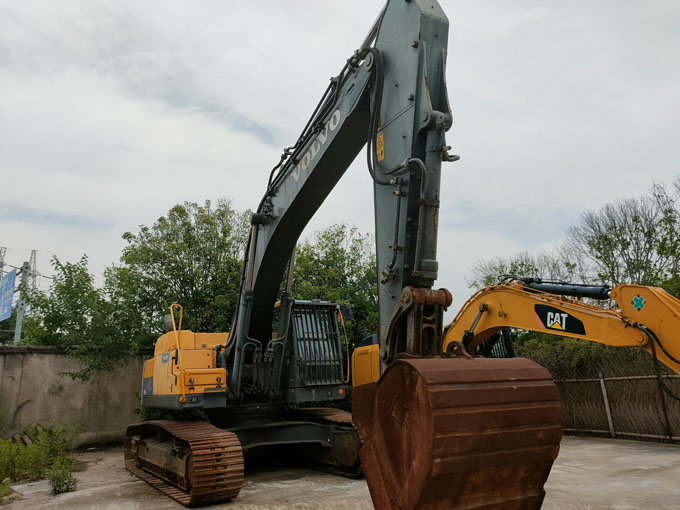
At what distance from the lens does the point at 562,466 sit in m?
7.91

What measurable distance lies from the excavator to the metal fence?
13.2 feet

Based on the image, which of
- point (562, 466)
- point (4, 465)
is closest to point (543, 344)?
point (562, 466)

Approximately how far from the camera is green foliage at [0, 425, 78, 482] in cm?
750

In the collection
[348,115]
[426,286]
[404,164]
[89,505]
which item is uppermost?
[348,115]

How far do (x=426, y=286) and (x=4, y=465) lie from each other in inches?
263

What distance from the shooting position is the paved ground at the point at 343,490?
18.7 ft

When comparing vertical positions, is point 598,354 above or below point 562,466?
above

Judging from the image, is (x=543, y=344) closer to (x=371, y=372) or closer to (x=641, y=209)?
(x=371, y=372)

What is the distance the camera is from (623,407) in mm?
11156

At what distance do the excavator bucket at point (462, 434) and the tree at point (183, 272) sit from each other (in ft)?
36.1

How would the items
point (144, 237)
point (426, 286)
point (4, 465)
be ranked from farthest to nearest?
point (144, 237)
point (4, 465)
point (426, 286)

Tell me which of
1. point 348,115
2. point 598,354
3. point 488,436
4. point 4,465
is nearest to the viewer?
point 488,436

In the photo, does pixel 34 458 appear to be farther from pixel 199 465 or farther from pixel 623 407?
pixel 623 407

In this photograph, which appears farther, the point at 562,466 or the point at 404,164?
the point at 562,466
